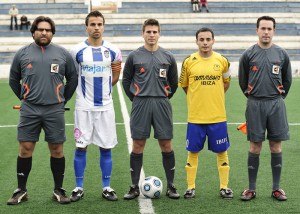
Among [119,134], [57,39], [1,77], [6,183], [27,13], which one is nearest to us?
[6,183]

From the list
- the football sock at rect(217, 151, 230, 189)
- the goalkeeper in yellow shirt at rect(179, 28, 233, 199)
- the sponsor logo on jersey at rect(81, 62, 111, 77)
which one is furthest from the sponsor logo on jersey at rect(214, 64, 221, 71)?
the sponsor logo on jersey at rect(81, 62, 111, 77)

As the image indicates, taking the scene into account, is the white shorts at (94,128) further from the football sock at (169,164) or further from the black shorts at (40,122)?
the football sock at (169,164)

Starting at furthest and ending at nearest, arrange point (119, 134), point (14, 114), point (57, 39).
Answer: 1. point (57, 39)
2. point (14, 114)
3. point (119, 134)

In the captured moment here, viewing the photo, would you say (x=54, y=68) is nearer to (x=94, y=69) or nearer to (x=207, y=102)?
(x=94, y=69)

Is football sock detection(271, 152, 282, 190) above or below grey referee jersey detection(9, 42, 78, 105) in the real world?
below

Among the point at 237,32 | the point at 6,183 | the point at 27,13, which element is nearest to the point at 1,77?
the point at 27,13

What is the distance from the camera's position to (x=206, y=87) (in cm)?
702

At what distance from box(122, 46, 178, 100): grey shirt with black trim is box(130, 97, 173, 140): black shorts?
8 cm

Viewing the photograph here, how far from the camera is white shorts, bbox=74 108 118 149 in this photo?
22.6 feet

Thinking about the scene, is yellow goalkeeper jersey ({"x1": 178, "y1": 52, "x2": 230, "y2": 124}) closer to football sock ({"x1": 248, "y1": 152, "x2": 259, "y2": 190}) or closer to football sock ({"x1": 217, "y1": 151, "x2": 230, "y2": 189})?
football sock ({"x1": 217, "y1": 151, "x2": 230, "y2": 189})

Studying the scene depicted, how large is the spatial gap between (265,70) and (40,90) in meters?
2.30

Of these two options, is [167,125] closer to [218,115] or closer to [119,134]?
[218,115]

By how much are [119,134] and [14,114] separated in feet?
14.0

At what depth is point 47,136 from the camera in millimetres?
6738
